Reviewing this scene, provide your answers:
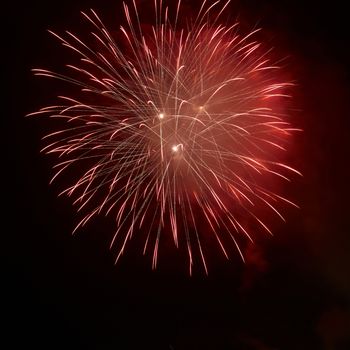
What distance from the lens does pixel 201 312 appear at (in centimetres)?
566

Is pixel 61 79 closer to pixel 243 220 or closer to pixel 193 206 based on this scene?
pixel 193 206

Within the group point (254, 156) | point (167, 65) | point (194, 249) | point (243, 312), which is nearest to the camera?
point (167, 65)

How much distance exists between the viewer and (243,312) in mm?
5594

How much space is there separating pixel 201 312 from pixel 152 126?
2.66 metres

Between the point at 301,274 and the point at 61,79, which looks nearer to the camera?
the point at 61,79

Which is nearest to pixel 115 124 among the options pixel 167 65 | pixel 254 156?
pixel 167 65

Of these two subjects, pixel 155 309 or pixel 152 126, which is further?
pixel 155 309

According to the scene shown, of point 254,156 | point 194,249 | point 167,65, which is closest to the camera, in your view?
point 167,65

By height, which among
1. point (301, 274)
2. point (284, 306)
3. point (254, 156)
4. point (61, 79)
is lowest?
point (284, 306)

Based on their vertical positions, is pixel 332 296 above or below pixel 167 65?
below

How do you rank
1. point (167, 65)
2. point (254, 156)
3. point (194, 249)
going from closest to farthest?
1. point (167, 65)
2. point (254, 156)
3. point (194, 249)

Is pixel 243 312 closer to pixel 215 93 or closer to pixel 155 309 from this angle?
pixel 155 309

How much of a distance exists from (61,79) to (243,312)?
3.47 metres

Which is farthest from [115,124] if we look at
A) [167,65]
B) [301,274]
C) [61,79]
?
[301,274]
